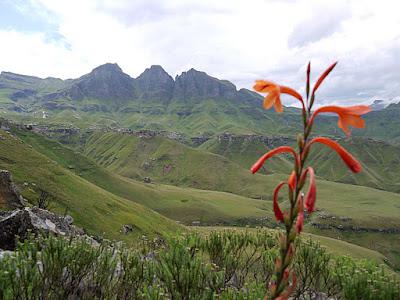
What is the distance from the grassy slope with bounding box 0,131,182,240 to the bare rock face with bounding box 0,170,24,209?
25639 mm

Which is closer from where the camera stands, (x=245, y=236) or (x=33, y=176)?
(x=245, y=236)

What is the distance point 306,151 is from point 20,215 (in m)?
27.0

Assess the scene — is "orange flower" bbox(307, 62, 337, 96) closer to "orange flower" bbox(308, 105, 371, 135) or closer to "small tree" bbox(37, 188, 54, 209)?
"orange flower" bbox(308, 105, 371, 135)

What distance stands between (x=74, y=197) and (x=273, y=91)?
10528 centimetres

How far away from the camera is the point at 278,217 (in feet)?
15.7

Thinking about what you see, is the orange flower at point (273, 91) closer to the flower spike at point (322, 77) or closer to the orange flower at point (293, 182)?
the flower spike at point (322, 77)

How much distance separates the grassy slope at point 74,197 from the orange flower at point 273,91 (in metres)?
86.7

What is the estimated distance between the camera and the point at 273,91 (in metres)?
4.71

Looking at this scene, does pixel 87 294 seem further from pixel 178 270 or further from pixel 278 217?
pixel 278 217

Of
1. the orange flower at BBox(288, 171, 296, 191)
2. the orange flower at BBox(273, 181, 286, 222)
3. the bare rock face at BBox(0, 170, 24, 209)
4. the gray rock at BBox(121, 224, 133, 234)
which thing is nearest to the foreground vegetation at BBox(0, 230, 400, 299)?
the orange flower at BBox(273, 181, 286, 222)

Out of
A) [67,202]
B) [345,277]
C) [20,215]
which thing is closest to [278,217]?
[345,277]

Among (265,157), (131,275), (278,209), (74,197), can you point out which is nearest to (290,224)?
(278,209)

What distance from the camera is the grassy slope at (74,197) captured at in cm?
9159

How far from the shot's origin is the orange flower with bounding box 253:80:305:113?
15.5ft
